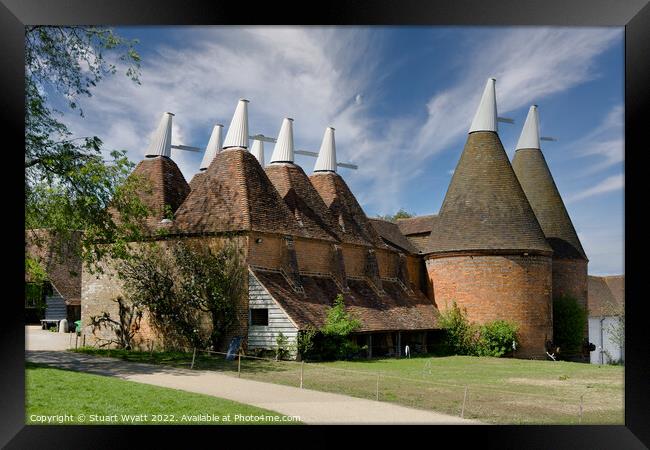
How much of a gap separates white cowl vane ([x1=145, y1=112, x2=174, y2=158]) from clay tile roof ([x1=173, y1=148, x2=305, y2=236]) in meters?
3.81

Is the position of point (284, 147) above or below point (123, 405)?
above

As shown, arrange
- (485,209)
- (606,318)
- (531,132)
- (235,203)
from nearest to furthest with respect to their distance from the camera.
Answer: (235,203) < (485,209) < (531,132) < (606,318)

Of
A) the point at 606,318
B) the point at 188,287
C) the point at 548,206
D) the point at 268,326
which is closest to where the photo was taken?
the point at 268,326

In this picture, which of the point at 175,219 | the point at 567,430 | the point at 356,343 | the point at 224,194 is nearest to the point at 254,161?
the point at 224,194

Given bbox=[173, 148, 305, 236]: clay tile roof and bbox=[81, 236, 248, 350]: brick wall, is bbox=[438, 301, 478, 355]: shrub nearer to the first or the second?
bbox=[173, 148, 305, 236]: clay tile roof

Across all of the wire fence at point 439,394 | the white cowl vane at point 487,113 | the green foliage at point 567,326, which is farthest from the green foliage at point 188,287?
the green foliage at point 567,326

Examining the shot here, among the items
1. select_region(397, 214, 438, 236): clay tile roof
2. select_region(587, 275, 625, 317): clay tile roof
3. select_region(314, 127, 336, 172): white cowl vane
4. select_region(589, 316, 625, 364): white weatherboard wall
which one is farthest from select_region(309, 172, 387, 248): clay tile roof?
select_region(587, 275, 625, 317): clay tile roof

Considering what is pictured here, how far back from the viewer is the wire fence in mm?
12602

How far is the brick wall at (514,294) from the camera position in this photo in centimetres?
2656

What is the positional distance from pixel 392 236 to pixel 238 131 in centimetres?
1153

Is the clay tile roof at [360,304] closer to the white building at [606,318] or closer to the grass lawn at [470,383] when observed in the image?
the grass lawn at [470,383]

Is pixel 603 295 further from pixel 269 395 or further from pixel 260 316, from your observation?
pixel 269 395
